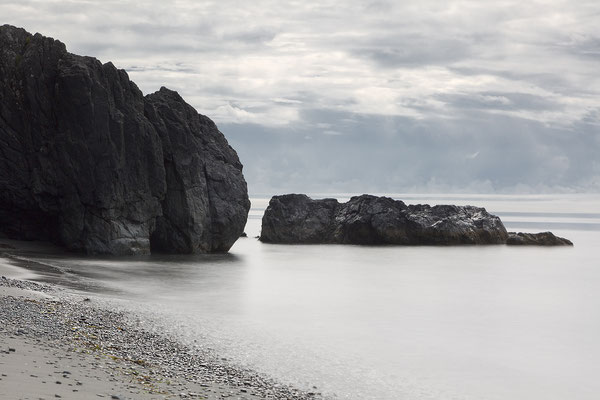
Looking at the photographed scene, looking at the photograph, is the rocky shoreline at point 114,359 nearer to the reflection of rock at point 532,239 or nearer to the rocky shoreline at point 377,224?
the rocky shoreline at point 377,224

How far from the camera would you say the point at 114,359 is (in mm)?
13789

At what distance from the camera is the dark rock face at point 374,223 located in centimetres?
6331

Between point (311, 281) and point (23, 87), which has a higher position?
point (23, 87)

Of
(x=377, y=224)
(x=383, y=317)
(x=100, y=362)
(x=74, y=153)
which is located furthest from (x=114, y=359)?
(x=377, y=224)

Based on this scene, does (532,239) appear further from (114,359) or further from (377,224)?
(114,359)

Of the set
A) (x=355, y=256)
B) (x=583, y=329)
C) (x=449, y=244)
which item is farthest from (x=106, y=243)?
(x=449, y=244)

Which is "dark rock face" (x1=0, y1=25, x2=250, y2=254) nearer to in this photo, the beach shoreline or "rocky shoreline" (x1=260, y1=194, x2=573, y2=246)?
the beach shoreline

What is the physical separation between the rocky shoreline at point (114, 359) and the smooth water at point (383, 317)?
1360 mm

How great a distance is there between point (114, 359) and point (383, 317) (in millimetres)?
14797

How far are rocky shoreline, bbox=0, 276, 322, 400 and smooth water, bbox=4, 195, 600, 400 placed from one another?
4.46 ft

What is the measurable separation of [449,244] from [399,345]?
44395 millimetres

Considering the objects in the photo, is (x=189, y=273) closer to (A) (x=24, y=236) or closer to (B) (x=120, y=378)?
(A) (x=24, y=236)

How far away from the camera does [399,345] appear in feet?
69.2

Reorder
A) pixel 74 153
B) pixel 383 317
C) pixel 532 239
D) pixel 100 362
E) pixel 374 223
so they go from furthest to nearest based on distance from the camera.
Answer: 1. pixel 532 239
2. pixel 374 223
3. pixel 74 153
4. pixel 383 317
5. pixel 100 362
